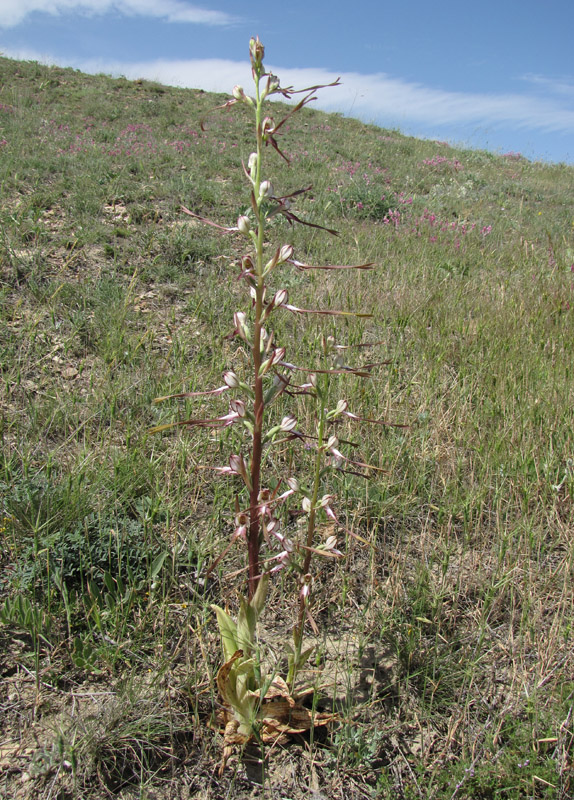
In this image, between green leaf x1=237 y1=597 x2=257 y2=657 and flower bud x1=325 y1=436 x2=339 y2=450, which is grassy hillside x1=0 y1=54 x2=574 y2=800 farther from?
flower bud x1=325 y1=436 x2=339 y2=450

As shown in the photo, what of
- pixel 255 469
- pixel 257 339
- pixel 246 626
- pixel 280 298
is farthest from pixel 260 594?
pixel 280 298

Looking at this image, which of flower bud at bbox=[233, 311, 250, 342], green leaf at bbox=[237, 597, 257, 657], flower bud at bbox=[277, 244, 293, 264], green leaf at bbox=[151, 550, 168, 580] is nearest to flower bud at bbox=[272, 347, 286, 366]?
flower bud at bbox=[233, 311, 250, 342]

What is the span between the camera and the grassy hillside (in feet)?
6.06

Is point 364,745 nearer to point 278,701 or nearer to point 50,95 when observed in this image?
point 278,701

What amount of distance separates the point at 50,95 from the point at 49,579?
1704 cm

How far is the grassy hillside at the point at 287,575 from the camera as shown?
6.06 ft

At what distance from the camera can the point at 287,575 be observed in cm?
246

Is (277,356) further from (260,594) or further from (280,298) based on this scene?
(260,594)

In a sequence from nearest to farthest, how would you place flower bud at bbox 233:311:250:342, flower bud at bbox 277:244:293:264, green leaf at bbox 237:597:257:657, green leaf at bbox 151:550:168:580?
flower bud at bbox 277:244:293:264 < flower bud at bbox 233:311:250:342 < green leaf at bbox 237:597:257:657 < green leaf at bbox 151:550:168:580

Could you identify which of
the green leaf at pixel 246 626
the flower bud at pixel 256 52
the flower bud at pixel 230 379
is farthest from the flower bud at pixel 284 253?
the green leaf at pixel 246 626

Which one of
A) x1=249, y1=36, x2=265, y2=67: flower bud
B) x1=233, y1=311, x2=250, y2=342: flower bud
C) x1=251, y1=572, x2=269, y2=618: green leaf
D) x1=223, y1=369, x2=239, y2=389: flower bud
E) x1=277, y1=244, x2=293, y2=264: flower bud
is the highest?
x1=249, y1=36, x2=265, y2=67: flower bud

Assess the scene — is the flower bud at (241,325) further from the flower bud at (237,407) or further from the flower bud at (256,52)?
the flower bud at (256,52)

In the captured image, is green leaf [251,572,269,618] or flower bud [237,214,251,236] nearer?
flower bud [237,214,251,236]

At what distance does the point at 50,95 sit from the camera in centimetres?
1472
